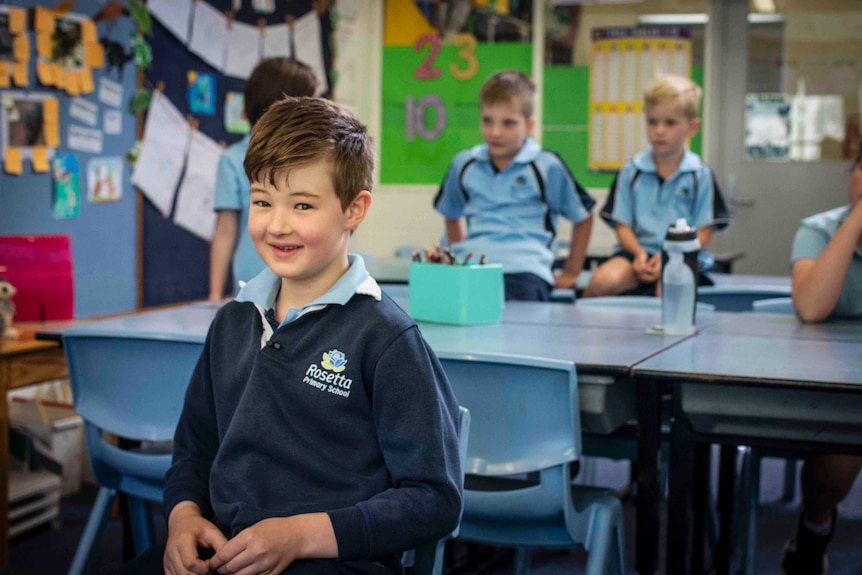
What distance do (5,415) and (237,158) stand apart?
102cm

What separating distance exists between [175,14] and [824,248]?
10.2 feet

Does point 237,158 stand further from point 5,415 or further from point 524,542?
point 524,542

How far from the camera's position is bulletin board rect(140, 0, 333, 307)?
451 cm

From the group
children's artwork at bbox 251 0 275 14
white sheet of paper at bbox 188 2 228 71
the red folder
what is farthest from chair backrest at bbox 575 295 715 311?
children's artwork at bbox 251 0 275 14

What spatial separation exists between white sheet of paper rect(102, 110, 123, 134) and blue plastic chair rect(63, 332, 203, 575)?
84.8 inches

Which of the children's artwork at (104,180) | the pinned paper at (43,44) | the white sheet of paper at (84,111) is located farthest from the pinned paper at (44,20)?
the children's artwork at (104,180)

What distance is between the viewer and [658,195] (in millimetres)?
3859

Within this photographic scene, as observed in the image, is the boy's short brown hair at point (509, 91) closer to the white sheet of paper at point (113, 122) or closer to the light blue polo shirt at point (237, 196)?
the light blue polo shirt at point (237, 196)

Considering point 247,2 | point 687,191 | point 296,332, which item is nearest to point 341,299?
point 296,332

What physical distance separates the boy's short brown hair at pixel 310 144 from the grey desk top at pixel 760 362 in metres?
0.72

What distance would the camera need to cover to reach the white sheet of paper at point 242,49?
203 inches

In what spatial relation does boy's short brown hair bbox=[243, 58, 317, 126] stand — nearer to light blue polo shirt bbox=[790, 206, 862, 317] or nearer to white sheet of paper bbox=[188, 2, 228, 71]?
light blue polo shirt bbox=[790, 206, 862, 317]

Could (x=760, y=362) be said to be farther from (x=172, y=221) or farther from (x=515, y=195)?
(x=172, y=221)

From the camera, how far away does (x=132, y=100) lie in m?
4.31
